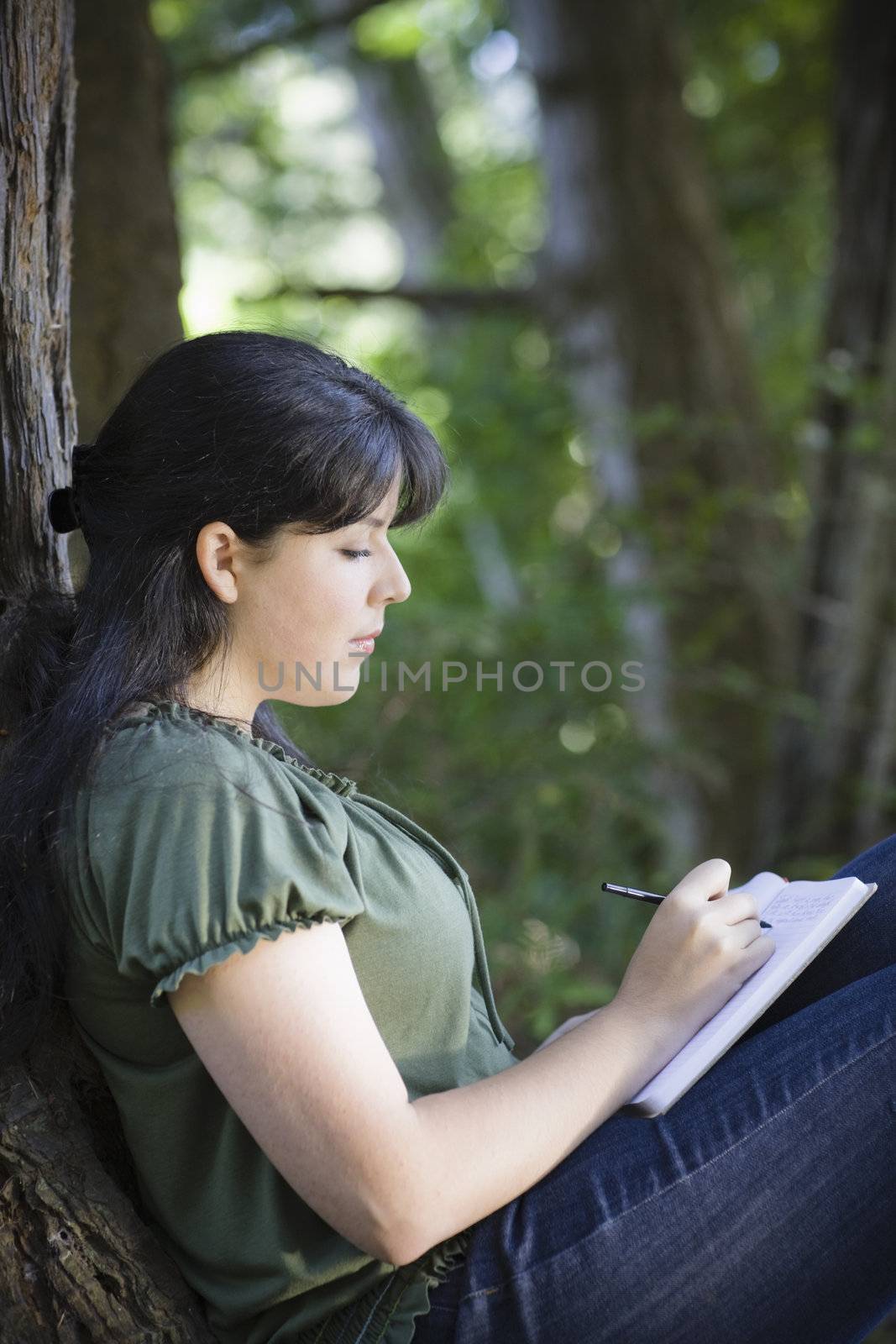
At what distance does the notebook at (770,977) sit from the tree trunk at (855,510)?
2.28m

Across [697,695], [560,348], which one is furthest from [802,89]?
[697,695]

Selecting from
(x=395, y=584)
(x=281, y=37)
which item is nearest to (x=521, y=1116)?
(x=395, y=584)

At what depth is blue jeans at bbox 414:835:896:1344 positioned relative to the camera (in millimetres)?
1117

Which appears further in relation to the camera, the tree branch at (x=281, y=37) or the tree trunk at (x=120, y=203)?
the tree branch at (x=281, y=37)

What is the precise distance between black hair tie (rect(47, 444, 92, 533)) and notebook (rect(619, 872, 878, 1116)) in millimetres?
877

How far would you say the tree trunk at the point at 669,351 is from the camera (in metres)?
4.12

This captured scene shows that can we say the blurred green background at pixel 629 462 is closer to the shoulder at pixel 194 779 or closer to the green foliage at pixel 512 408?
the green foliage at pixel 512 408

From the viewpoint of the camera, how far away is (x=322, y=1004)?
1.03 m

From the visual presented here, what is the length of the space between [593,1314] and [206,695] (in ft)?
2.35

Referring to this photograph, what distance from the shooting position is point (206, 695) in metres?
1.31

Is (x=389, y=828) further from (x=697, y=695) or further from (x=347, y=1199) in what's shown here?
(x=697, y=695)

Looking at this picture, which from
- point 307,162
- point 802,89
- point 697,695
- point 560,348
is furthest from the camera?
point 307,162

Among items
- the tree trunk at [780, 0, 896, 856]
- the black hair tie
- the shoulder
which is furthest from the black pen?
the tree trunk at [780, 0, 896, 856]

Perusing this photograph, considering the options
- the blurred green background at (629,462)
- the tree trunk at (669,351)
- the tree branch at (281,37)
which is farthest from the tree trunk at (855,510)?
the tree branch at (281,37)
